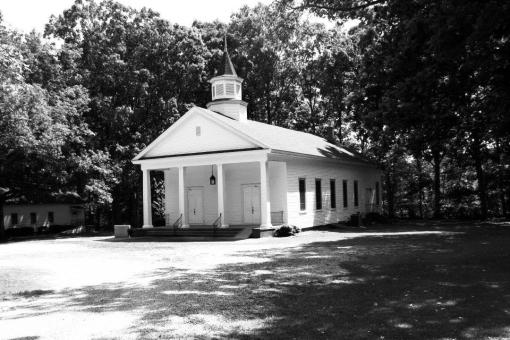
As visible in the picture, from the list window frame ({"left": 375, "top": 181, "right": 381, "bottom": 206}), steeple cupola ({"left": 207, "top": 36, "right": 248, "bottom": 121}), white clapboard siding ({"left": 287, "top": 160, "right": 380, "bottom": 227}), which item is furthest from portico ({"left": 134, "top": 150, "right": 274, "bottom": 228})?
window frame ({"left": 375, "top": 181, "right": 381, "bottom": 206})

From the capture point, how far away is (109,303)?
28.5 feet

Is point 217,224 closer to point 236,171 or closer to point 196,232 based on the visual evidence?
point 196,232

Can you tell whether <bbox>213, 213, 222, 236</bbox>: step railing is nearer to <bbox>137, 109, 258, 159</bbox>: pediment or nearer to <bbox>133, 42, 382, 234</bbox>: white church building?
<bbox>133, 42, 382, 234</bbox>: white church building

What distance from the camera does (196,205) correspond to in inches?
1155

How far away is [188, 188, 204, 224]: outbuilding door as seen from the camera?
2928 centimetres

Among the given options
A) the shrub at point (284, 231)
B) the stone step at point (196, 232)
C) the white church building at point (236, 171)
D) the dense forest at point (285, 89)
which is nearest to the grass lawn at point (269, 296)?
the dense forest at point (285, 89)

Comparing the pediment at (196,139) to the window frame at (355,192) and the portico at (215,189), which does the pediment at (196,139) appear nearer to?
the portico at (215,189)

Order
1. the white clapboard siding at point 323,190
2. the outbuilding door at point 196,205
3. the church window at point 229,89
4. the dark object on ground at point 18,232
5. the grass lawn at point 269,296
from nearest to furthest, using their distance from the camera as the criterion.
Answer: the grass lawn at point 269,296
the white clapboard siding at point 323,190
the outbuilding door at point 196,205
the church window at point 229,89
the dark object on ground at point 18,232

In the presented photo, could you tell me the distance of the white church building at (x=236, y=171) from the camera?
83.9 ft

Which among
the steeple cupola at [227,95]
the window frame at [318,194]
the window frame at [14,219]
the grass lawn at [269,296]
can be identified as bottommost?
the grass lawn at [269,296]

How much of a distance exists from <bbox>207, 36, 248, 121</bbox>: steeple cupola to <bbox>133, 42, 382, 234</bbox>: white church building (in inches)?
2.2

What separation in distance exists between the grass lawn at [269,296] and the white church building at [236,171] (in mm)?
10175

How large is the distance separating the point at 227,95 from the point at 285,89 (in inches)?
709

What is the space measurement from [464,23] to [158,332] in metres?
8.65
